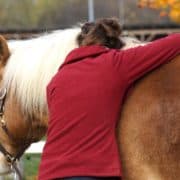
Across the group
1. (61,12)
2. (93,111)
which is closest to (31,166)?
(93,111)

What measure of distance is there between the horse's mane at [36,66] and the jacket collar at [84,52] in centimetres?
18

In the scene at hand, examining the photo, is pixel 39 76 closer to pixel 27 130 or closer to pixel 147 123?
pixel 27 130

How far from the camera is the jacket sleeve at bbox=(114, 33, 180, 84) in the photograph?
292cm

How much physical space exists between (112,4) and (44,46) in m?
41.0

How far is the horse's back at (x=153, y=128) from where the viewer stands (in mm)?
2854

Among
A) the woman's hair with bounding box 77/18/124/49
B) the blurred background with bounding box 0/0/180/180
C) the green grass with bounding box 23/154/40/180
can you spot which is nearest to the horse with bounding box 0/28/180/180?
the woman's hair with bounding box 77/18/124/49

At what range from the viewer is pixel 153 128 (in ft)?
9.38

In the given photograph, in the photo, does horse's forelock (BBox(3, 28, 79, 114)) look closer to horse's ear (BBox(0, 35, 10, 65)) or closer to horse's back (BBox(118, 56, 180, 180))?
horse's ear (BBox(0, 35, 10, 65))

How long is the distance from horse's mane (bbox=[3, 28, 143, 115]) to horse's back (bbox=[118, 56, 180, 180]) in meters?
0.45

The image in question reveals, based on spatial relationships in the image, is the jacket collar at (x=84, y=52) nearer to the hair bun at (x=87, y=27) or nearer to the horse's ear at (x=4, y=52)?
the hair bun at (x=87, y=27)

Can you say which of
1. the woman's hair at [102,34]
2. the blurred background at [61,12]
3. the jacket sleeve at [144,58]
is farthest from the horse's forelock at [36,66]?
the blurred background at [61,12]

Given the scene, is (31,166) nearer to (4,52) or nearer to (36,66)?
(4,52)

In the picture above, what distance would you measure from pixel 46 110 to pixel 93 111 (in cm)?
54

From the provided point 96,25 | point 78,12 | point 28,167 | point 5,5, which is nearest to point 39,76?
point 96,25
